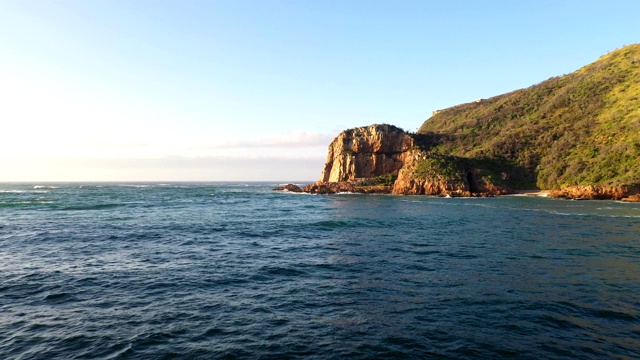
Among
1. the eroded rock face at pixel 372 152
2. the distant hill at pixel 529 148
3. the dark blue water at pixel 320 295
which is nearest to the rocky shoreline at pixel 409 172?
the eroded rock face at pixel 372 152

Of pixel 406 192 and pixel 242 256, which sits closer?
pixel 242 256

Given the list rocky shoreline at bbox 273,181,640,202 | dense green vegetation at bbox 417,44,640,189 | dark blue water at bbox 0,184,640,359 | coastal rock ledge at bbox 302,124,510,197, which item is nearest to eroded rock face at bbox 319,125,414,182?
coastal rock ledge at bbox 302,124,510,197

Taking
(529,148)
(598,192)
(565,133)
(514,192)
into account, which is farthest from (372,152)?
(598,192)

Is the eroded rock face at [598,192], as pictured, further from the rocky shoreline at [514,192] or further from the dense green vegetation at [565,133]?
the dense green vegetation at [565,133]

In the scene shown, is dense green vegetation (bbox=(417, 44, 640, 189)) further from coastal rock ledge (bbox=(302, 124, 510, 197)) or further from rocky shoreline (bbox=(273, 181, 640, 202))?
coastal rock ledge (bbox=(302, 124, 510, 197))

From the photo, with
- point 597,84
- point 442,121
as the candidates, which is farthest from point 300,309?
point 442,121

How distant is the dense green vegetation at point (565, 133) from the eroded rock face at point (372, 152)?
17984mm

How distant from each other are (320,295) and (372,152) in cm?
12515

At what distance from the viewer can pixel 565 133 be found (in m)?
116

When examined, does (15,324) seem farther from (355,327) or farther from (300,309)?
(355,327)

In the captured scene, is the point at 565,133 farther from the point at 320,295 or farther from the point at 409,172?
the point at 320,295

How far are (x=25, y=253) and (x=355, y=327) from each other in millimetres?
30707

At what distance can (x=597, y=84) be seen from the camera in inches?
5281

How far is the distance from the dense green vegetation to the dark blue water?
74.5 metres
